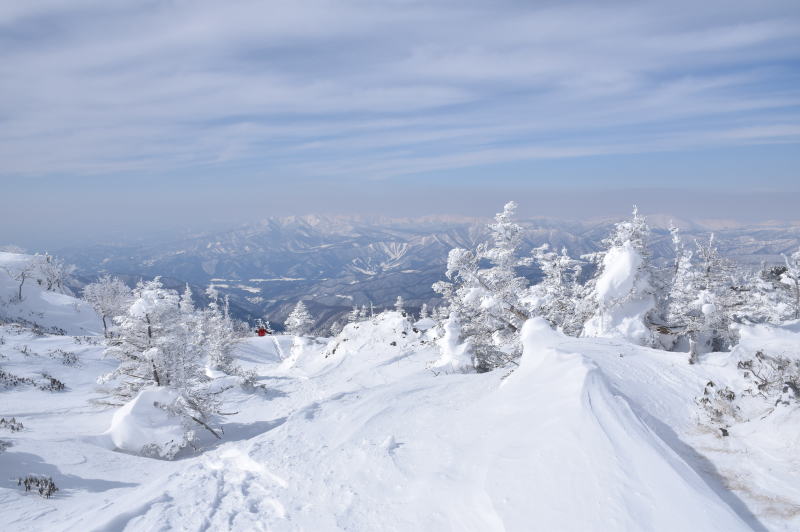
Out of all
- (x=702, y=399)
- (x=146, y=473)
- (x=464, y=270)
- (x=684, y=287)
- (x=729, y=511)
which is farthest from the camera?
(x=684, y=287)

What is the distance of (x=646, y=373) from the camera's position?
9008 millimetres

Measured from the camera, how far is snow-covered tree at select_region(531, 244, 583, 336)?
19.3 m

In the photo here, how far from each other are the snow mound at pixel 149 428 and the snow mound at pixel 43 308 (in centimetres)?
4778

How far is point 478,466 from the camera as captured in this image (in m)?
6.70

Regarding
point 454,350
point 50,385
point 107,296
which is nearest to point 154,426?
point 50,385

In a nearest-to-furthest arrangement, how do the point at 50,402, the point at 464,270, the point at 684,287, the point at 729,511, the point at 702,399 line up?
the point at 729,511 → the point at 702,399 → the point at 50,402 → the point at 464,270 → the point at 684,287

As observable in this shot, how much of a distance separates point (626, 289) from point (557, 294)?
21.7ft

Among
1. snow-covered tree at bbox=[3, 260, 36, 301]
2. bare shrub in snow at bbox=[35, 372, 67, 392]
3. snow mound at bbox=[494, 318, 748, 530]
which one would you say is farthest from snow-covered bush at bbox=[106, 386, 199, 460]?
snow-covered tree at bbox=[3, 260, 36, 301]

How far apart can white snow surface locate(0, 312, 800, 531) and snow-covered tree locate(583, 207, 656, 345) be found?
407cm

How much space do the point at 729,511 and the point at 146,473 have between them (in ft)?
37.3

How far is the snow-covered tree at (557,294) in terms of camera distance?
63.4 feet

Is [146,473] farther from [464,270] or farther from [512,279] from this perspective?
[512,279]

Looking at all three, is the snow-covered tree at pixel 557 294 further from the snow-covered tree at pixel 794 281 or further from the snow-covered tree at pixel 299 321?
the snow-covered tree at pixel 299 321

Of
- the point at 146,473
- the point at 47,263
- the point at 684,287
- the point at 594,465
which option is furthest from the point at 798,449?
the point at 47,263
